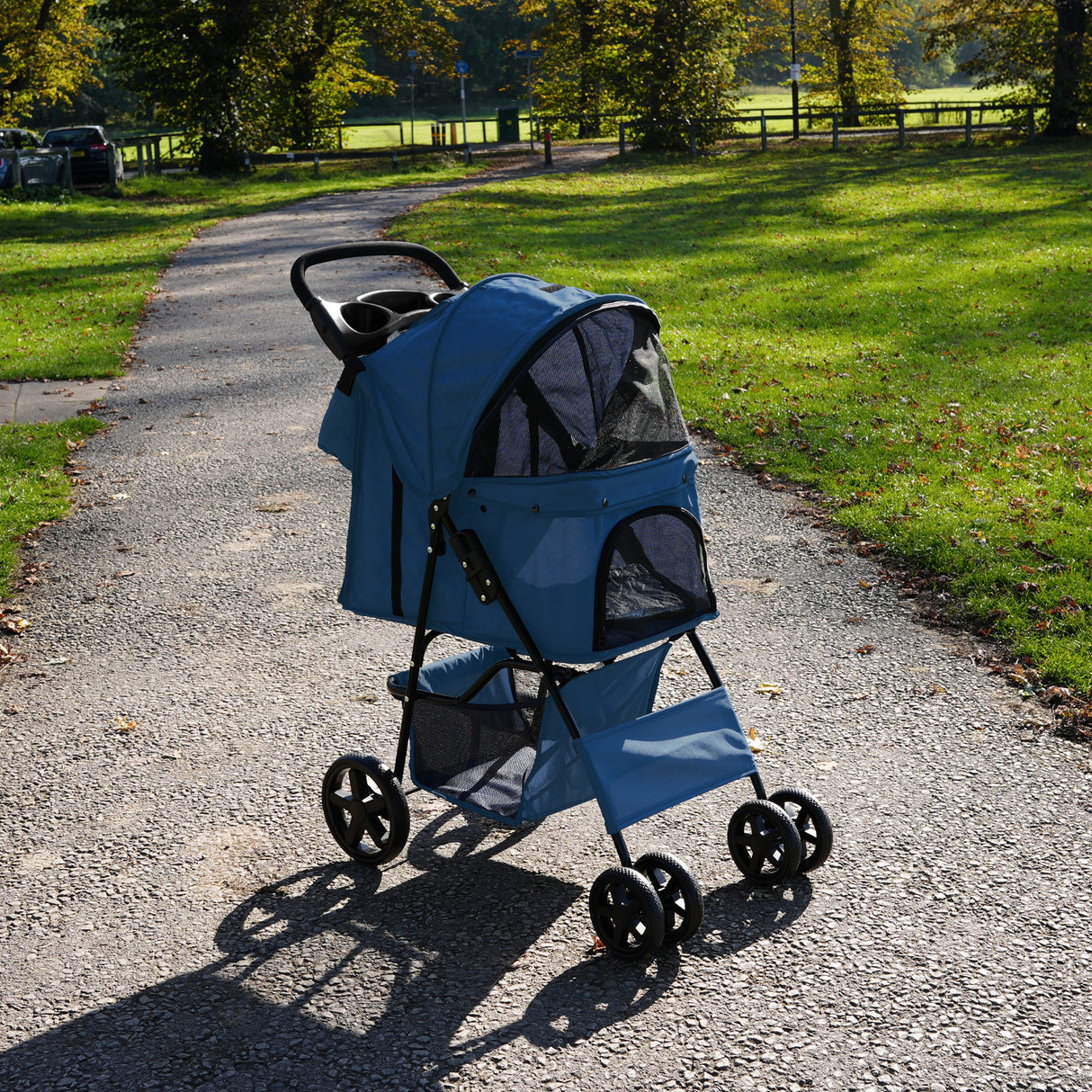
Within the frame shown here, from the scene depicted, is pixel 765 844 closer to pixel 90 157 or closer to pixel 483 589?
pixel 483 589

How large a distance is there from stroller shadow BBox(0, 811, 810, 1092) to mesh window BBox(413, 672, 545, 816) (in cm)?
26

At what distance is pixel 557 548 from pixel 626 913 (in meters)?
0.99

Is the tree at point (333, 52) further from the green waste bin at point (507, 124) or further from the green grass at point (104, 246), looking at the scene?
the green grass at point (104, 246)

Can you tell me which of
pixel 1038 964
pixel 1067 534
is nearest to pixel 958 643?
pixel 1067 534

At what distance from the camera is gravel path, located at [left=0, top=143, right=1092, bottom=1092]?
2893mm

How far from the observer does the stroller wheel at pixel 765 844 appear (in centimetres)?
347

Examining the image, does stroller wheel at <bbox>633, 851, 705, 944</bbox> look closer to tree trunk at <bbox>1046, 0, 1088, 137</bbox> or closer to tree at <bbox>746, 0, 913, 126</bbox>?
tree trunk at <bbox>1046, 0, 1088, 137</bbox>

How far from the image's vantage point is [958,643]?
16.9 feet

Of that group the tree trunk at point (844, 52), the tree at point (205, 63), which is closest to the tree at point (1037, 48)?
the tree trunk at point (844, 52)

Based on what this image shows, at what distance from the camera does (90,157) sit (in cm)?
2727

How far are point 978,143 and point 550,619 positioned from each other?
3380 centimetres

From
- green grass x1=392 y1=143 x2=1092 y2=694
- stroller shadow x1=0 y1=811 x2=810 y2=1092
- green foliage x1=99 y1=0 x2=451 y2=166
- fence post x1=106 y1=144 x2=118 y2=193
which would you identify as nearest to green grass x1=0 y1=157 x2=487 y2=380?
fence post x1=106 y1=144 x2=118 y2=193

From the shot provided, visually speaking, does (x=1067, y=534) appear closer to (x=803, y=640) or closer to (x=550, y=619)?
(x=803, y=640)

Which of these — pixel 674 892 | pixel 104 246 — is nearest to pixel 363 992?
pixel 674 892
